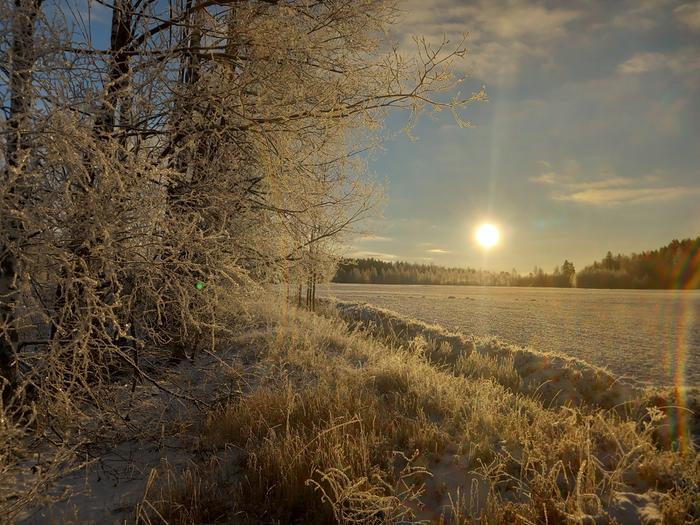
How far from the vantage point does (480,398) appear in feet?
17.4

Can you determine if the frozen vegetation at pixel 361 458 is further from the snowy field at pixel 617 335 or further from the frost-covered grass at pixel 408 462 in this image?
the snowy field at pixel 617 335

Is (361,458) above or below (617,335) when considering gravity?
above

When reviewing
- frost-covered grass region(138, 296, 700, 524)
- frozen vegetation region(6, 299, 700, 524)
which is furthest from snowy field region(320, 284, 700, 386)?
frost-covered grass region(138, 296, 700, 524)

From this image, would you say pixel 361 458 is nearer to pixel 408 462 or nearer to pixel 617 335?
pixel 408 462

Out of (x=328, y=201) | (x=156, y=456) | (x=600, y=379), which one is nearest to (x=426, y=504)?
(x=156, y=456)

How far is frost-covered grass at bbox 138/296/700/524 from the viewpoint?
9.89 feet

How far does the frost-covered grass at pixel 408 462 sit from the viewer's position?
301cm

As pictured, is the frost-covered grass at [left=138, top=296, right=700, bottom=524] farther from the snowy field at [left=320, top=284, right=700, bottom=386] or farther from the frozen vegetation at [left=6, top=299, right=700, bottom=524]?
the snowy field at [left=320, top=284, right=700, bottom=386]

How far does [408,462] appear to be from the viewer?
135 inches

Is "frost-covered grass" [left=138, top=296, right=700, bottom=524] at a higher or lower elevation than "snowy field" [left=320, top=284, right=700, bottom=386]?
higher

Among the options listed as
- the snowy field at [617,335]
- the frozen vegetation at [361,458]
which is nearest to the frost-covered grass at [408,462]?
the frozen vegetation at [361,458]

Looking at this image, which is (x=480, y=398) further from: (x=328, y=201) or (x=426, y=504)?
(x=328, y=201)

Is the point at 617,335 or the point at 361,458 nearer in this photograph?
the point at 361,458

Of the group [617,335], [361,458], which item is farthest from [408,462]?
[617,335]
